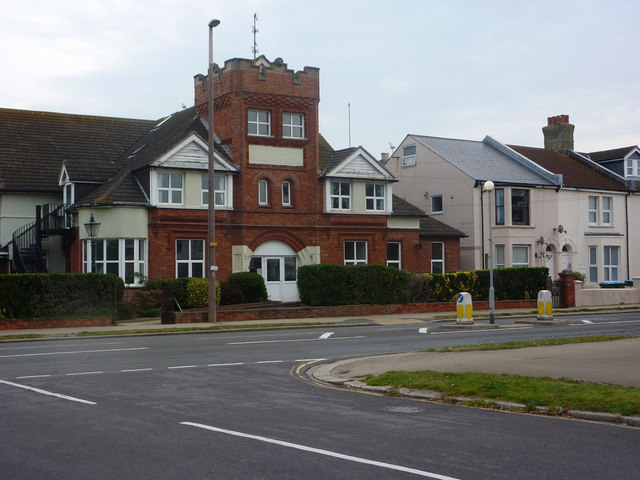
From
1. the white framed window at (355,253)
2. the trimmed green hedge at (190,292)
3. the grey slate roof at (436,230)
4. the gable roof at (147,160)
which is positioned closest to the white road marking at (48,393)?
the trimmed green hedge at (190,292)

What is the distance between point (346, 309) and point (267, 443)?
2457 centimetres

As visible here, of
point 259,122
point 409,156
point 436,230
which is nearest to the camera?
point 259,122

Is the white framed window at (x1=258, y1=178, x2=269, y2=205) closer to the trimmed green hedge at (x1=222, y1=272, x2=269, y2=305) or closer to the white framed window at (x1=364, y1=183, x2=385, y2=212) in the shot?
the trimmed green hedge at (x1=222, y1=272, x2=269, y2=305)

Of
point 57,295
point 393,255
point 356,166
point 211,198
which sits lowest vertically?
point 57,295

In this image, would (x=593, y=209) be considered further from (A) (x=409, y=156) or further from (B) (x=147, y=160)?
(B) (x=147, y=160)

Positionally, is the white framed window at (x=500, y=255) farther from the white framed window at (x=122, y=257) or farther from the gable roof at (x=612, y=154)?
the white framed window at (x=122, y=257)

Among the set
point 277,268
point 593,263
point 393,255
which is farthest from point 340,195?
point 593,263

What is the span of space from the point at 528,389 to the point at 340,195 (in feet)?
93.7

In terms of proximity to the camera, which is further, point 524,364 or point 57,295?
point 57,295

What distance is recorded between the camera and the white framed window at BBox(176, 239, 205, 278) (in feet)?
115

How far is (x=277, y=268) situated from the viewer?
37.5 m

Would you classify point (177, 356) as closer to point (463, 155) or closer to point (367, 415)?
point (367, 415)

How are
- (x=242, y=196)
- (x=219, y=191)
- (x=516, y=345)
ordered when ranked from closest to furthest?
(x=516, y=345), (x=219, y=191), (x=242, y=196)

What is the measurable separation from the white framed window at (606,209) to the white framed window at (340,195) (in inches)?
717
